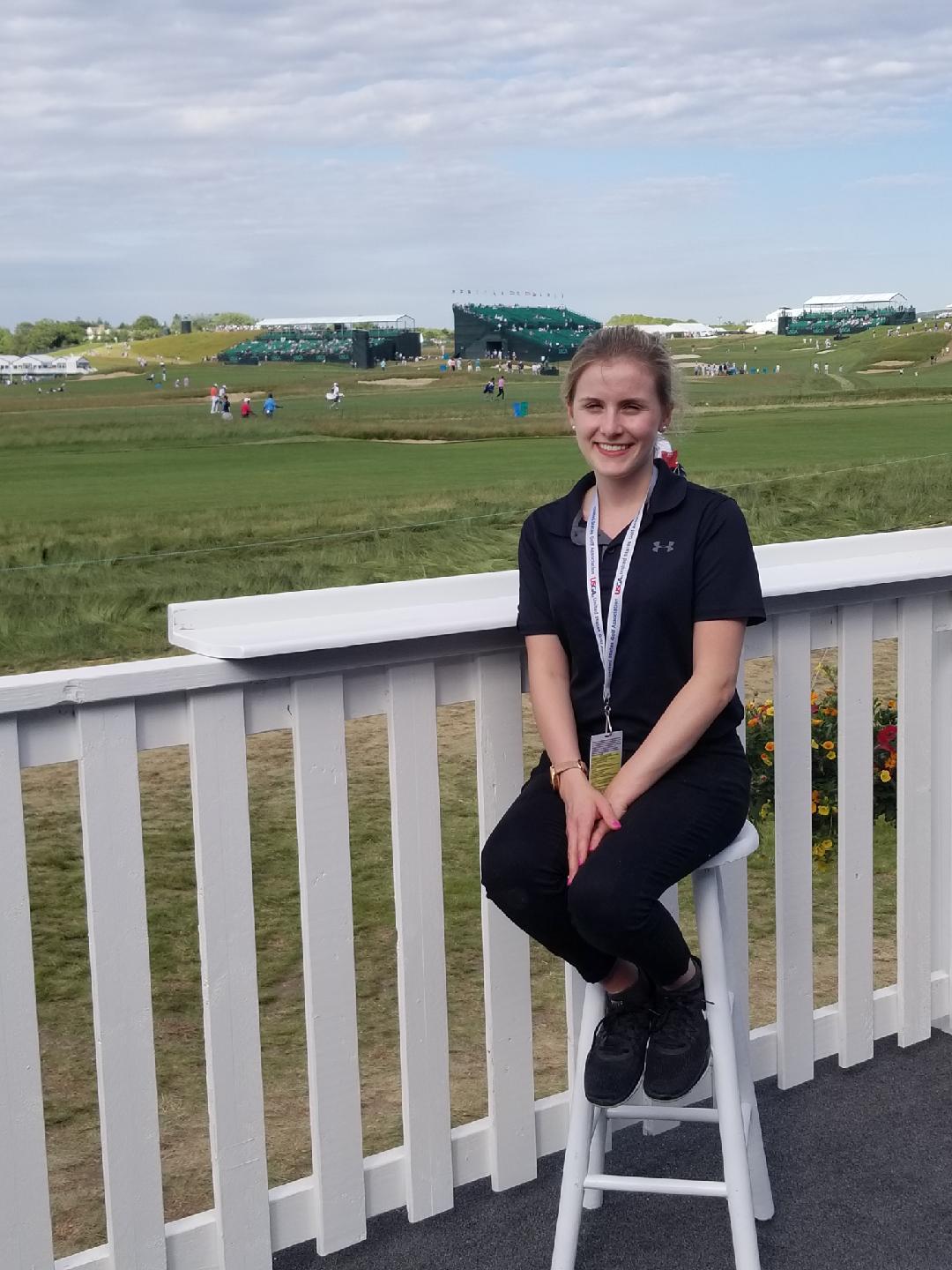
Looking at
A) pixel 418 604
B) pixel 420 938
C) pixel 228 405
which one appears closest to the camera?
pixel 420 938

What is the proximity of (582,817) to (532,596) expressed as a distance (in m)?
0.35

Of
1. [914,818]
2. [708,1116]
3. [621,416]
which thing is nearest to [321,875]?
[708,1116]

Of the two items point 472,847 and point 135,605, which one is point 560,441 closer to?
point 135,605

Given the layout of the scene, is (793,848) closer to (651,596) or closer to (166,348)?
(651,596)

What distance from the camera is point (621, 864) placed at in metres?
2.05

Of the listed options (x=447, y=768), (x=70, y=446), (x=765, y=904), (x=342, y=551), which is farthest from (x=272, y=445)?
(x=765, y=904)

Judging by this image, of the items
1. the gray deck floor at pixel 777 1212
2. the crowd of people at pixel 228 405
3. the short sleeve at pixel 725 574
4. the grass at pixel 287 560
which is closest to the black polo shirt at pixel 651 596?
the short sleeve at pixel 725 574

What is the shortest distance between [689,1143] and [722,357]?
2430 inches

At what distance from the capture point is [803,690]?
103 inches

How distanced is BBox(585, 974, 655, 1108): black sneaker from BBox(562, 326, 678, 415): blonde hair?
2.89ft

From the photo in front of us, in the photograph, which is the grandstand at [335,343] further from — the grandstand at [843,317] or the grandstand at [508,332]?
the grandstand at [843,317]

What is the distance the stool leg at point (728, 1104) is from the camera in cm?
207

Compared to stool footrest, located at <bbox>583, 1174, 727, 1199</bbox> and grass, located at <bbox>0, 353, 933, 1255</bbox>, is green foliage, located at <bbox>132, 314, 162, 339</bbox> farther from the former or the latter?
stool footrest, located at <bbox>583, 1174, 727, 1199</bbox>

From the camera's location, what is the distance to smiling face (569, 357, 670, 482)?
2.26 meters
